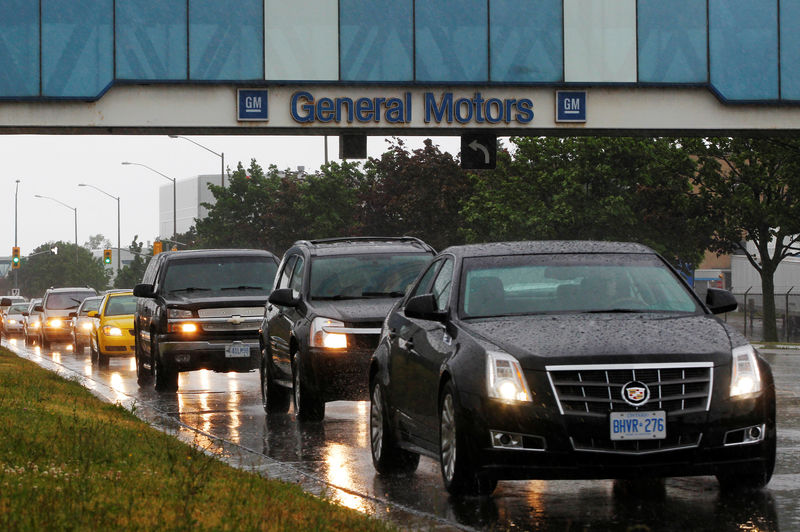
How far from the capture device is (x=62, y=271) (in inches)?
6786

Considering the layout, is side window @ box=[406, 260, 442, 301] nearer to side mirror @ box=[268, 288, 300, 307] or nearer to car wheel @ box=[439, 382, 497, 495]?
car wheel @ box=[439, 382, 497, 495]

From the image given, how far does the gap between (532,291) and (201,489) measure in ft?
9.47

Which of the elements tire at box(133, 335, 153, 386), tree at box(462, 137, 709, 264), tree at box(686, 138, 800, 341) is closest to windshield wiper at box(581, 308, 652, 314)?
tire at box(133, 335, 153, 386)

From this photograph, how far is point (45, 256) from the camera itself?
17575 cm

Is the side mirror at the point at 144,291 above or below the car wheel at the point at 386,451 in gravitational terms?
above

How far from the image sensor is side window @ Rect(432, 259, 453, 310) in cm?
1045

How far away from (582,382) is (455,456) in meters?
1.00

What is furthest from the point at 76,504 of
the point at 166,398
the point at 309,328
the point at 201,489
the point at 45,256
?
the point at 45,256

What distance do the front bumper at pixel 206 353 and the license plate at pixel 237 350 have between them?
0.02 metres

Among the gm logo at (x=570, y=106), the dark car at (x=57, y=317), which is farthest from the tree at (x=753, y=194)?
the dark car at (x=57, y=317)

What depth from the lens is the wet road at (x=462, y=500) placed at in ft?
27.8

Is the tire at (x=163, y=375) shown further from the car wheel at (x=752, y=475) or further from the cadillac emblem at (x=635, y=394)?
the cadillac emblem at (x=635, y=394)

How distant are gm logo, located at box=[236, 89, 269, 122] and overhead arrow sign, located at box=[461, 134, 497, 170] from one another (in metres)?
4.81

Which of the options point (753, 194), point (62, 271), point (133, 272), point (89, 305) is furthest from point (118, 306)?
point (62, 271)
